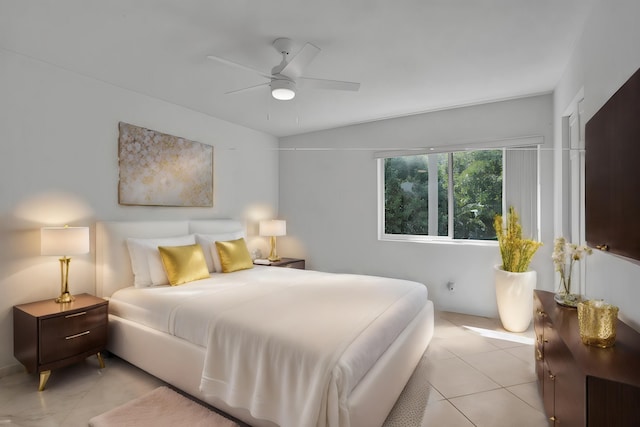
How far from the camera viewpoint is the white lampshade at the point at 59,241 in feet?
8.20

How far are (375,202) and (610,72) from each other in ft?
10.0

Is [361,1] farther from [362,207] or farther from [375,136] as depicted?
[362,207]

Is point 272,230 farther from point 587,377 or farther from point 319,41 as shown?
point 587,377

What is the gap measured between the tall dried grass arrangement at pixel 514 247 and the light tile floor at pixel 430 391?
0.79 meters

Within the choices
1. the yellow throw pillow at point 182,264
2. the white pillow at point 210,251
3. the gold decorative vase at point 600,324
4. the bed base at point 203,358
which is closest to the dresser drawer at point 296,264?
the white pillow at point 210,251

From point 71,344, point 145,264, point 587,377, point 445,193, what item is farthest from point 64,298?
point 445,193

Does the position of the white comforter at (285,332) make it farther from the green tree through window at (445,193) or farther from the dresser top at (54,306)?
the green tree through window at (445,193)

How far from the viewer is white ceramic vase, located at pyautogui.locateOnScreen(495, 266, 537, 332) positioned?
11.0ft

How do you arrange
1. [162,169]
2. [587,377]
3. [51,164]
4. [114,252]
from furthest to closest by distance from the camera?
[162,169] → [114,252] → [51,164] → [587,377]

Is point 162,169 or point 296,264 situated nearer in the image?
point 162,169

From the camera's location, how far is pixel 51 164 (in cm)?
280

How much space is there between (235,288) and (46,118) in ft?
7.11

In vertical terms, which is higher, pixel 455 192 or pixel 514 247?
pixel 455 192

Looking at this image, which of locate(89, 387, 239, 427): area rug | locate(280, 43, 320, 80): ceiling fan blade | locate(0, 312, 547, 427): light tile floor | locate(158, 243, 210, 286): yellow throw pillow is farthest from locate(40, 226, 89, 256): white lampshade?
locate(280, 43, 320, 80): ceiling fan blade
